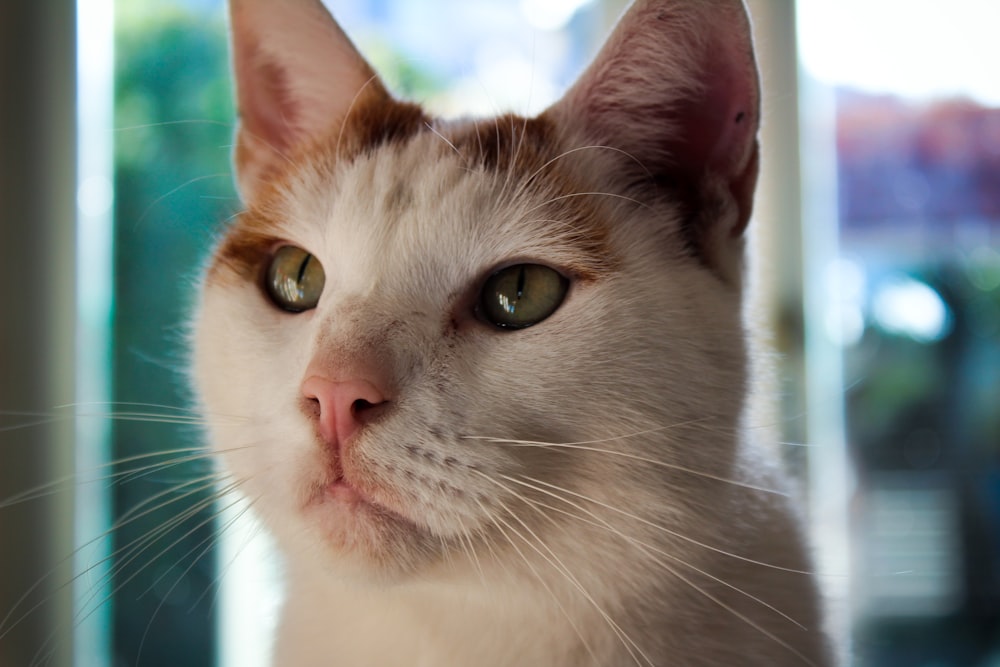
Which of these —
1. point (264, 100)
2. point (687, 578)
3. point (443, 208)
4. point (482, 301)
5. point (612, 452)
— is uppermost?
point (264, 100)

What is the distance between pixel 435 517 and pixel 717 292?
497mm

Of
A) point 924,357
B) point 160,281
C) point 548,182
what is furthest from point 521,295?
point 924,357

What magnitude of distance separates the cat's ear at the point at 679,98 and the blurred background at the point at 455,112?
0.10 metres

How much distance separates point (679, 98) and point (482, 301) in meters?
0.37

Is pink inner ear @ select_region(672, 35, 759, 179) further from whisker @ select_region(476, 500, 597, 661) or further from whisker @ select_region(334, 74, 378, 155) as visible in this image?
whisker @ select_region(476, 500, 597, 661)

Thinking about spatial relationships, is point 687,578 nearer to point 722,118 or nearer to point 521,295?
point 521,295

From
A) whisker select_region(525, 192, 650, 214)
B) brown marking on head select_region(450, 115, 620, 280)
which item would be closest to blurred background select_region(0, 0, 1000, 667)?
brown marking on head select_region(450, 115, 620, 280)

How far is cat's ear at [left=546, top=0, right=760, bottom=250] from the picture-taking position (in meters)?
1.04

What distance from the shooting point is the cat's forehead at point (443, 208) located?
3.39ft

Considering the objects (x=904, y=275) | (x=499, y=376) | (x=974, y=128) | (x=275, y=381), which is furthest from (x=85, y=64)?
(x=974, y=128)

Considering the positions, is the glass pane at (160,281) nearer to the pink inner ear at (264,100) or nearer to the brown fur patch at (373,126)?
the pink inner ear at (264,100)

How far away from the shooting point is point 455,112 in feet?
5.00

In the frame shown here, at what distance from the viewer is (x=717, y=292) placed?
1133mm

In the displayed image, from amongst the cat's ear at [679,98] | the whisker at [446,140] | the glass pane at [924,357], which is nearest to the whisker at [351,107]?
the whisker at [446,140]
